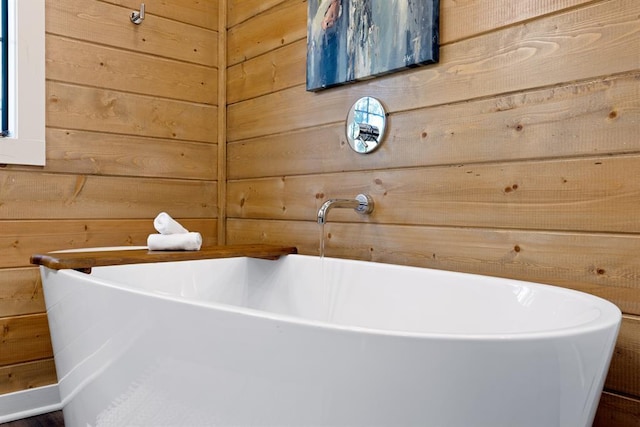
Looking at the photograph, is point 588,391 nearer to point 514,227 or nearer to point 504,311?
point 504,311

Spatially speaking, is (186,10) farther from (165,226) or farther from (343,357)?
(343,357)

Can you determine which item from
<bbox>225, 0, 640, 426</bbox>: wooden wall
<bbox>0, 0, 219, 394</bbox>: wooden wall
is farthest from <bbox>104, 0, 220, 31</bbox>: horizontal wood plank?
<bbox>225, 0, 640, 426</bbox>: wooden wall

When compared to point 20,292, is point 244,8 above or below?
above

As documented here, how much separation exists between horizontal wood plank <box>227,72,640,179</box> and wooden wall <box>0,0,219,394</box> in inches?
24.2

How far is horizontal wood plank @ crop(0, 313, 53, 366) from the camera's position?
1924 millimetres

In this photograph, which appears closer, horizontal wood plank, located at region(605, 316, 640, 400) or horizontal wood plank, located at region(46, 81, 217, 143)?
horizontal wood plank, located at region(605, 316, 640, 400)

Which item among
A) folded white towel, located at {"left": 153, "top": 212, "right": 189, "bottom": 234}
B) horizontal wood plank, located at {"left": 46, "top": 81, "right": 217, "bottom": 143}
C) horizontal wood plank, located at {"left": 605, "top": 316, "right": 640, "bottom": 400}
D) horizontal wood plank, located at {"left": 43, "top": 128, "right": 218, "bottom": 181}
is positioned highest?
horizontal wood plank, located at {"left": 46, "top": 81, "right": 217, "bottom": 143}

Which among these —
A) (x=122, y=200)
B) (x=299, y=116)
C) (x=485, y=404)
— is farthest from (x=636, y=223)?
(x=122, y=200)

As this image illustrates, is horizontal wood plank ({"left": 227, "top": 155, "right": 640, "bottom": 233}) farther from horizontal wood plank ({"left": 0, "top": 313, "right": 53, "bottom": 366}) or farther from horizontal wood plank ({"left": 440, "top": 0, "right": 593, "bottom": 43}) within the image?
horizontal wood plank ({"left": 0, "top": 313, "right": 53, "bottom": 366})

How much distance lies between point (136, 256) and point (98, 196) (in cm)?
59

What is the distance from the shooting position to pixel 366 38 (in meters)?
1.78

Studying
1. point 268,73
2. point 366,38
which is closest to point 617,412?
point 366,38

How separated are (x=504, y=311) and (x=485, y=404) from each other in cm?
52

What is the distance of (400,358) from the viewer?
779 millimetres
